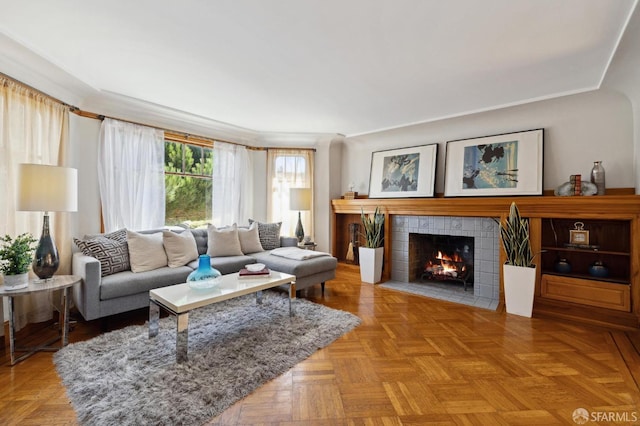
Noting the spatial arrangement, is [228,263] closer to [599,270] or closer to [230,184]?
[230,184]

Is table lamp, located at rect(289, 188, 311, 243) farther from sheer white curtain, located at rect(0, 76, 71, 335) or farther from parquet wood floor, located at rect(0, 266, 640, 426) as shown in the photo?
sheer white curtain, located at rect(0, 76, 71, 335)

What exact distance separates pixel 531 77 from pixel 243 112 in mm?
3279

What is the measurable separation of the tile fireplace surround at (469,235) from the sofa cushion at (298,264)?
1286 millimetres

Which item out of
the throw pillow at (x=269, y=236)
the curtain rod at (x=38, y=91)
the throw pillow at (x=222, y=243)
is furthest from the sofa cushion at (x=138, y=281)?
the curtain rod at (x=38, y=91)

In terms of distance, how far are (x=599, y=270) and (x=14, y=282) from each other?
5.27 metres

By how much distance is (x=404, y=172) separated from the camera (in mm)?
4473

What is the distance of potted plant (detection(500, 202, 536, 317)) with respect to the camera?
297 centimetres

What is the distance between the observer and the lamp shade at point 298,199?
4645 millimetres

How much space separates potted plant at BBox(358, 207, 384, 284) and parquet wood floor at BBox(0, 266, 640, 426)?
1.46 meters

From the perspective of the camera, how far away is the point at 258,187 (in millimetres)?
5059

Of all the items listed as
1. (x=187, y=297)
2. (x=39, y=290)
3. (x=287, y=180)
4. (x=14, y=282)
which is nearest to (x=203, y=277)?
(x=187, y=297)

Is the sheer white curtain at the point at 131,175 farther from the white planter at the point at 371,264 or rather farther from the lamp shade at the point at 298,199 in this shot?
the white planter at the point at 371,264

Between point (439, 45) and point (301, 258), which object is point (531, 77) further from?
point (301, 258)

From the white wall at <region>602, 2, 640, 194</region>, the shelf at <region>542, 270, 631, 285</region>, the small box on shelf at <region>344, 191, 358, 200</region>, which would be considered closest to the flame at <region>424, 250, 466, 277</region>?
the shelf at <region>542, 270, 631, 285</region>
